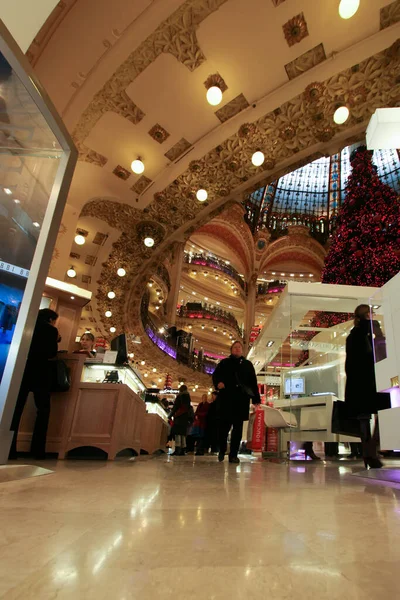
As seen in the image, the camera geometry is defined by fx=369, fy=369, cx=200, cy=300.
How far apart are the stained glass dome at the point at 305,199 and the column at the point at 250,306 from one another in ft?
15.7

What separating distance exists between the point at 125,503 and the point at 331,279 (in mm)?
11126

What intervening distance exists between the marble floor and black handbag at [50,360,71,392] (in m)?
2.45

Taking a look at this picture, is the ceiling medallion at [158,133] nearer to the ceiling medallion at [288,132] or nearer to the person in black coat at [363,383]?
the ceiling medallion at [288,132]

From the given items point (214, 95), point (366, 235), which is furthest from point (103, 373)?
point (366, 235)

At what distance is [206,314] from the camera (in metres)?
30.0

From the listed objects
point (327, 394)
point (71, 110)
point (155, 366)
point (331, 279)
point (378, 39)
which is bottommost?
point (327, 394)

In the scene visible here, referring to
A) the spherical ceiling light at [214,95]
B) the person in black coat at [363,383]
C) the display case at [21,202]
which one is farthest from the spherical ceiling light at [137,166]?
the person in black coat at [363,383]

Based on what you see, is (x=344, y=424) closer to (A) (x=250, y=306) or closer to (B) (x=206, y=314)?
(B) (x=206, y=314)

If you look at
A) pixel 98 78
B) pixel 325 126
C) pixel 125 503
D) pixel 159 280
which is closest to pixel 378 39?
pixel 325 126

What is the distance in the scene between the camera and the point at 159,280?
1950 centimetres

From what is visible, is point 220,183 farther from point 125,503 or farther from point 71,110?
point 125,503

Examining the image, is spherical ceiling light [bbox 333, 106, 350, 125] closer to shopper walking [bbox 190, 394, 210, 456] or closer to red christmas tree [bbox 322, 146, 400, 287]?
red christmas tree [bbox 322, 146, 400, 287]

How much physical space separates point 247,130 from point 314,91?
151cm

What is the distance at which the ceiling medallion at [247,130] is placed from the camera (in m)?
8.03
